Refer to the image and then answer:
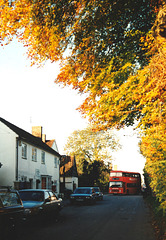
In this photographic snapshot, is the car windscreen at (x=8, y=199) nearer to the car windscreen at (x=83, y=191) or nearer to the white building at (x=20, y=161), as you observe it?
the white building at (x=20, y=161)

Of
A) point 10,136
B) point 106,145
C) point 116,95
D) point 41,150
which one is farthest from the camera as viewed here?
point 106,145

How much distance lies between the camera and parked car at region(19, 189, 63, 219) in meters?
11.2

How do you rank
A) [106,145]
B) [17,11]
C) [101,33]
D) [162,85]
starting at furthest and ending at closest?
[106,145] < [101,33] < [17,11] < [162,85]

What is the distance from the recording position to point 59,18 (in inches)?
361

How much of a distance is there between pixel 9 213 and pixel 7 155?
18759 millimetres

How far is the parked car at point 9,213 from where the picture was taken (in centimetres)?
752

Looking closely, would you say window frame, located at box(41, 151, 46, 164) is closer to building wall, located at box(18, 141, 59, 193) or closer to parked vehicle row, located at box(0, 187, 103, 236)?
building wall, located at box(18, 141, 59, 193)

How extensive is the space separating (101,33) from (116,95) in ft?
8.10

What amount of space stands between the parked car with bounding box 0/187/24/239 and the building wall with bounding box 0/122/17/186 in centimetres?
1727

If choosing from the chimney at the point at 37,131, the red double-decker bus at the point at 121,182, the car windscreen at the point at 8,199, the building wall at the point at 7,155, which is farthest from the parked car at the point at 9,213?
the red double-decker bus at the point at 121,182

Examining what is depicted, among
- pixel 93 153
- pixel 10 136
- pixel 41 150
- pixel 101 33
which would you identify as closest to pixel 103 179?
pixel 93 153

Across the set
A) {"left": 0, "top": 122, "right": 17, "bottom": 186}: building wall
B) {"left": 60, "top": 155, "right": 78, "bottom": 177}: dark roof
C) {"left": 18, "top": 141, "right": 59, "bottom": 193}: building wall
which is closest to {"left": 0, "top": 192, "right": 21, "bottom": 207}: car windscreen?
{"left": 0, "top": 122, "right": 17, "bottom": 186}: building wall

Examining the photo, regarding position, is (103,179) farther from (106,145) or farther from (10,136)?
(10,136)

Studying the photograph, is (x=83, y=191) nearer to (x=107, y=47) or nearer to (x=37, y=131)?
(x=37, y=131)
